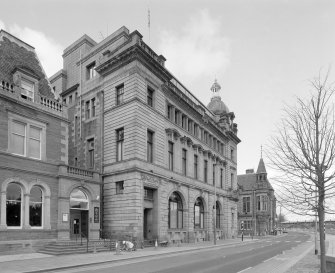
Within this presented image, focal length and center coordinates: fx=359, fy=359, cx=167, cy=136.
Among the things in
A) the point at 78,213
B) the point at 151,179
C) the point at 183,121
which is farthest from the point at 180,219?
the point at 78,213

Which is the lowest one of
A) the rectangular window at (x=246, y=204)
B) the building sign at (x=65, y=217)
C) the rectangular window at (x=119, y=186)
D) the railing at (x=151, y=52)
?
the rectangular window at (x=246, y=204)

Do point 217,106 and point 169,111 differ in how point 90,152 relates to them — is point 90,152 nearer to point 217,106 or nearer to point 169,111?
point 169,111

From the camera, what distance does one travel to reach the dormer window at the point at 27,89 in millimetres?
25647

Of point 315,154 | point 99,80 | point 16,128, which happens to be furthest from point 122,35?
point 315,154

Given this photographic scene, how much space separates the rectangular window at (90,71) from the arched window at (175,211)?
15040mm

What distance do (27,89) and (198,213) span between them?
2575 cm

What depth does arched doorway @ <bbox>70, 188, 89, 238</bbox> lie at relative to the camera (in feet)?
91.2

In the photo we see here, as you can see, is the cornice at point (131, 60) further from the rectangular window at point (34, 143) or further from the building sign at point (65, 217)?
the building sign at point (65, 217)

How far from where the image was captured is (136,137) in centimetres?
3098

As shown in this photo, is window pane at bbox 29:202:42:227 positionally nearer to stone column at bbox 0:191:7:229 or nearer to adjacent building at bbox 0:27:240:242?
adjacent building at bbox 0:27:240:242

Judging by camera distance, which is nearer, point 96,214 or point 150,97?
point 96,214

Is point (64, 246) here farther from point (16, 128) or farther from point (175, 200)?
point (175, 200)

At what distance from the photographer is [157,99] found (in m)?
35.2

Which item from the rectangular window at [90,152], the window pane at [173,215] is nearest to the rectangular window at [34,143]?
the rectangular window at [90,152]
